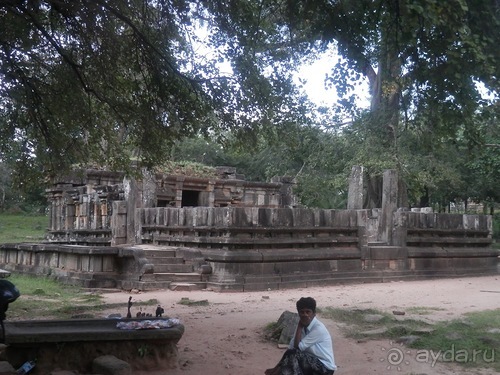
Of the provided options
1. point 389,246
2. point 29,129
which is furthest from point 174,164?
point 29,129

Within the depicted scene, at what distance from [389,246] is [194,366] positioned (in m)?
11.8

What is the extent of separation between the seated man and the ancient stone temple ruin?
7.38 metres

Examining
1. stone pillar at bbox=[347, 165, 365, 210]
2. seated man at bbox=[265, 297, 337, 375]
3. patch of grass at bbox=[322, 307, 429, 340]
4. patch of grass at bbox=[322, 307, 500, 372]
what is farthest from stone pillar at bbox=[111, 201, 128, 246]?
seated man at bbox=[265, 297, 337, 375]

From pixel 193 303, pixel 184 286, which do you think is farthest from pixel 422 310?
pixel 184 286

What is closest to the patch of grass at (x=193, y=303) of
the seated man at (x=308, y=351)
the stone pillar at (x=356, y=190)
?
the seated man at (x=308, y=351)

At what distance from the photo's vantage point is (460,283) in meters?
16.4

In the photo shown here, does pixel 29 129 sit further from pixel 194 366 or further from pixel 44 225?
pixel 44 225

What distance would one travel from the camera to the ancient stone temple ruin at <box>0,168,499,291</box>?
47.2ft

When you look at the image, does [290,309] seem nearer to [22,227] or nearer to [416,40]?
[416,40]

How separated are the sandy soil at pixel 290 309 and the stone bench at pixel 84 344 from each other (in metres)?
0.26

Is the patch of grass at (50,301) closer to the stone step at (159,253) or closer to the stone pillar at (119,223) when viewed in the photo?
the stone step at (159,253)

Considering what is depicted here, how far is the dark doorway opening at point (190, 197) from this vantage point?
24531 millimetres

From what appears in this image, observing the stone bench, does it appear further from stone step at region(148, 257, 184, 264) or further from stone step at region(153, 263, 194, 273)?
stone step at region(148, 257, 184, 264)

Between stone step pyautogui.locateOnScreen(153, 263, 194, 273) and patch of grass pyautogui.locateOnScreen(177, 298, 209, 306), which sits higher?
stone step pyautogui.locateOnScreen(153, 263, 194, 273)
